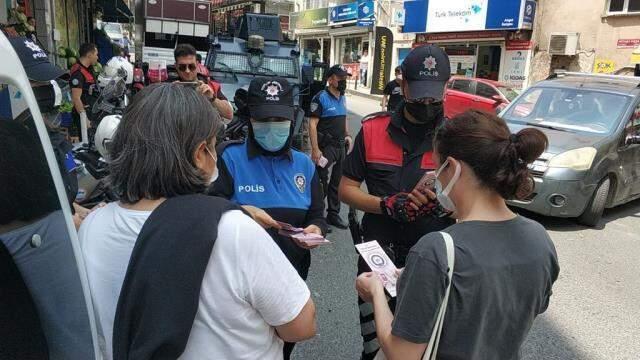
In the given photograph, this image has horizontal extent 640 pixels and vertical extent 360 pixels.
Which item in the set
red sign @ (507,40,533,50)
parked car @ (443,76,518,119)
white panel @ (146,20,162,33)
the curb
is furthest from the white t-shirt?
the curb

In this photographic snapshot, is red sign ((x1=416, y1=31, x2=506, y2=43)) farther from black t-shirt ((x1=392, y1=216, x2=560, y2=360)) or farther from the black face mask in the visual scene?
black t-shirt ((x1=392, y1=216, x2=560, y2=360))

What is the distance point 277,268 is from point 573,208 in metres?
5.50

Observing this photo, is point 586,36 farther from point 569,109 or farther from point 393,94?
point 393,94

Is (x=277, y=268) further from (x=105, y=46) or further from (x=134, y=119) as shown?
(x=105, y=46)

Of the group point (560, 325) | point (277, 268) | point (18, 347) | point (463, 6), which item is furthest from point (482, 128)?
point (463, 6)

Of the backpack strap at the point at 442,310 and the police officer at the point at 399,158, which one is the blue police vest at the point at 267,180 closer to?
the police officer at the point at 399,158

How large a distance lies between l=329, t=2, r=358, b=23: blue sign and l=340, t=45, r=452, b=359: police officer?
1140 inches

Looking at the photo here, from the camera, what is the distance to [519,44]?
20391 mm

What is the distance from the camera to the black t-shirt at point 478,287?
1.39 meters

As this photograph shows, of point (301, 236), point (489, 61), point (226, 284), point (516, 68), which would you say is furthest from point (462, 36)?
point (226, 284)

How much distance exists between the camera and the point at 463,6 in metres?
22.1

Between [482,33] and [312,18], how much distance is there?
56.9 feet

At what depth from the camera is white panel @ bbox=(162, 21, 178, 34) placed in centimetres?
1573

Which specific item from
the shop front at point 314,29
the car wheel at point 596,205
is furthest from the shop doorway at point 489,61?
the car wheel at point 596,205
